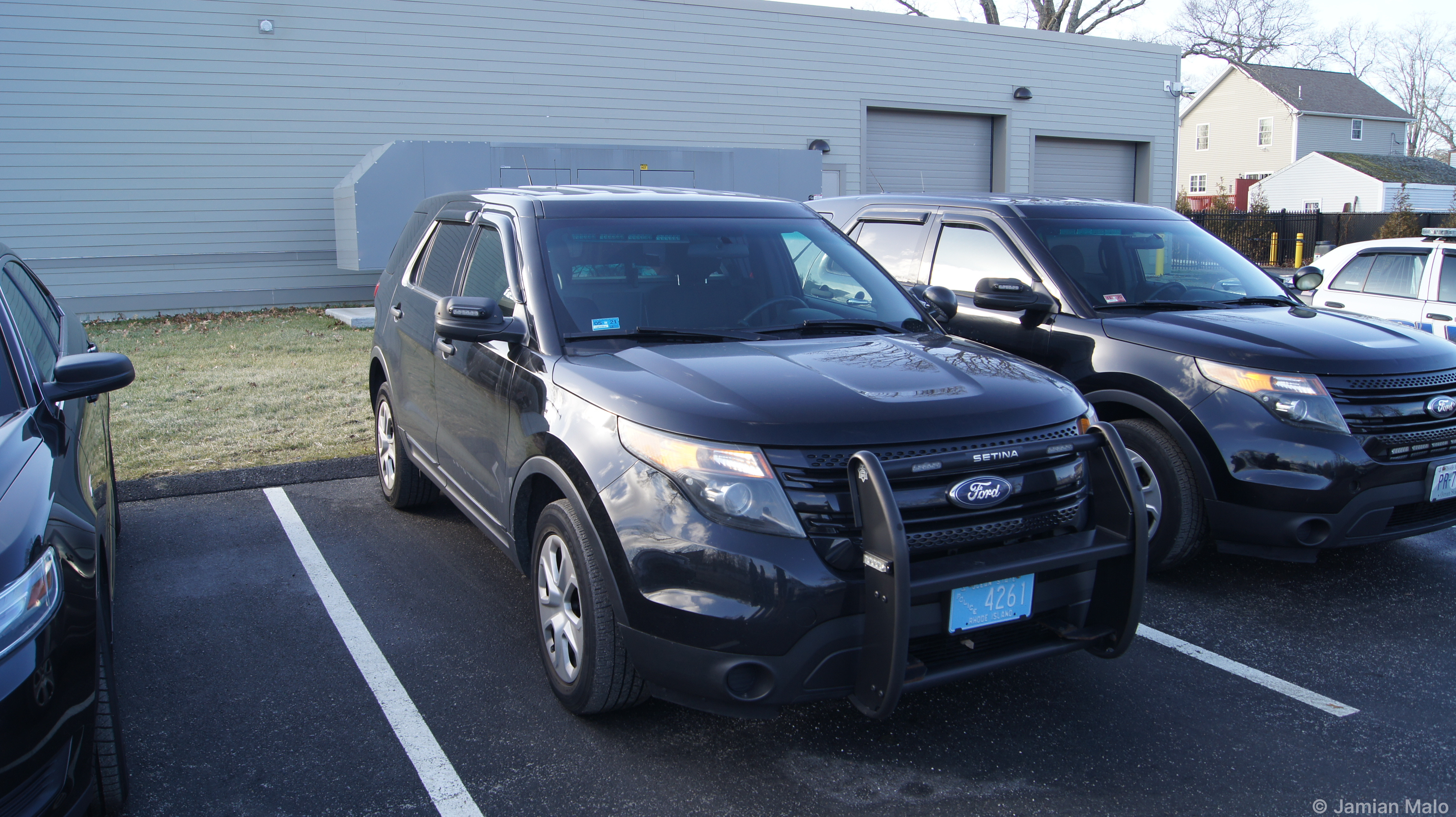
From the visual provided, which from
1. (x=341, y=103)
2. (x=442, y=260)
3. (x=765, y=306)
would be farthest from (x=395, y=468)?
(x=341, y=103)

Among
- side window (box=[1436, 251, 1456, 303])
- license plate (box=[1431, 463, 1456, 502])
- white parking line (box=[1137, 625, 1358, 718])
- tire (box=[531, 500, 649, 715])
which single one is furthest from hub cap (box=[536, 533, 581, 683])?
side window (box=[1436, 251, 1456, 303])

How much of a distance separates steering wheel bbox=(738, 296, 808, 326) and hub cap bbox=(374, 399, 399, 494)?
2.55m

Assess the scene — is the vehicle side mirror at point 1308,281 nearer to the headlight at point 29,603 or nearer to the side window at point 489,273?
the side window at point 489,273

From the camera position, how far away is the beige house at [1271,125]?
49.0 metres

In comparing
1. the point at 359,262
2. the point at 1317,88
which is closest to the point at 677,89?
the point at 359,262

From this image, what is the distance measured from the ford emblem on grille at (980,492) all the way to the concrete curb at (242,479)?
4880 millimetres

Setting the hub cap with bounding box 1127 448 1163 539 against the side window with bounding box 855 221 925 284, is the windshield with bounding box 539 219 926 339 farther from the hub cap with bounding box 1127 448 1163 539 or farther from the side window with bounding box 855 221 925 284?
the side window with bounding box 855 221 925 284

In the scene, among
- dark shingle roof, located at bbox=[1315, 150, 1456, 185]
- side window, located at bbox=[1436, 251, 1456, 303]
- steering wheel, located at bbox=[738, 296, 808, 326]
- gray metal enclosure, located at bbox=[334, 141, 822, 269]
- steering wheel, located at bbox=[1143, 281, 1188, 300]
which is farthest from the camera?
dark shingle roof, located at bbox=[1315, 150, 1456, 185]

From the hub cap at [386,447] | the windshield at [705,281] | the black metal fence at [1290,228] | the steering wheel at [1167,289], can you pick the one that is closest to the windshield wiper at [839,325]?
the windshield at [705,281]

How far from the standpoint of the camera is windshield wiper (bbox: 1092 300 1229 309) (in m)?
5.39

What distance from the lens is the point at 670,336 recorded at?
3883mm

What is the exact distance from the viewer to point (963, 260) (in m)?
6.08

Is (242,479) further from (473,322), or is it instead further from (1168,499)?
(1168,499)

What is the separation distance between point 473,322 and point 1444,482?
426cm
